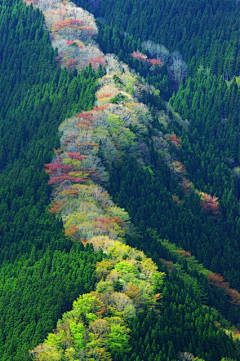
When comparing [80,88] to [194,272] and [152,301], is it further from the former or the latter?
[152,301]

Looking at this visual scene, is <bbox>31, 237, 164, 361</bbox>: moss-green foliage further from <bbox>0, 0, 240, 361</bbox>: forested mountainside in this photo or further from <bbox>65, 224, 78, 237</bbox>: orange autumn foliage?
A: <bbox>65, 224, 78, 237</bbox>: orange autumn foliage

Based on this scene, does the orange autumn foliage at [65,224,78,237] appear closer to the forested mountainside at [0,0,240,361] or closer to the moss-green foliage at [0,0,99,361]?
the forested mountainside at [0,0,240,361]

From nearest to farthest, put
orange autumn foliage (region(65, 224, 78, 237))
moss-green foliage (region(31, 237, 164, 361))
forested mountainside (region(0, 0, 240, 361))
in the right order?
moss-green foliage (region(31, 237, 164, 361))
forested mountainside (region(0, 0, 240, 361))
orange autumn foliage (region(65, 224, 78, 237))

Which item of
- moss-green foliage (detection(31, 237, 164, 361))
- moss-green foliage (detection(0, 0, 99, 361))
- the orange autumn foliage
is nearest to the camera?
moss-green foliage (detection(31, 237, 164, 361))

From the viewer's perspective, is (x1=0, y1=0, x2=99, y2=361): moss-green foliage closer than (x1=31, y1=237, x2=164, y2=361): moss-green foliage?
No

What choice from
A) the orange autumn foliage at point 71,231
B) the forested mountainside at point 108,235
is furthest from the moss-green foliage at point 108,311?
the orange autumn foliage at point 71,231

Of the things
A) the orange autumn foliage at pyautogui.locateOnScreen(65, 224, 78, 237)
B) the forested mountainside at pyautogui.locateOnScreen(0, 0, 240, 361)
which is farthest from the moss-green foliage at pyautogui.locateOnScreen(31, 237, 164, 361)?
the orange autumn foliage at pyautogui.locateOnScreen(65, 224, 78, 237)

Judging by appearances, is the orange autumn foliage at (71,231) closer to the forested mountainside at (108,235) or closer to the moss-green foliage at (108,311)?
the forested mountainside at (108,235)

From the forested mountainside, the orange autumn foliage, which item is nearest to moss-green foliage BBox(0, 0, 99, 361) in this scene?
the forested mountainside

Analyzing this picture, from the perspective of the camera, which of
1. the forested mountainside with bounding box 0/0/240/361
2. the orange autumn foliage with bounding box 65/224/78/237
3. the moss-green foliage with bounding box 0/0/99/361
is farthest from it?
the orange autumn foliage with bounding box 65/224/78/237
